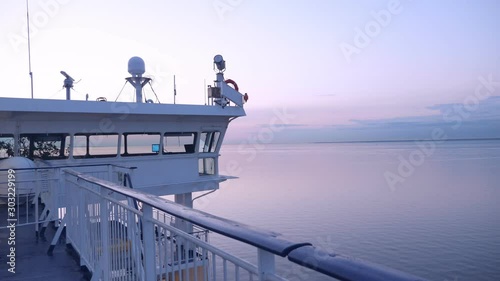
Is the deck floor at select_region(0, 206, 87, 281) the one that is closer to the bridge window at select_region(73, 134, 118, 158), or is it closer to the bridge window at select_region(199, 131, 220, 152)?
the bridge window at select_region(73, 134, 118, 158)

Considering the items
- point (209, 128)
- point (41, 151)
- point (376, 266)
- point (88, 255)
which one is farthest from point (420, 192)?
point (376, 266)

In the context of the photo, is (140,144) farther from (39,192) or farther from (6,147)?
(39,192)

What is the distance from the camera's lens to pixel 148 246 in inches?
116

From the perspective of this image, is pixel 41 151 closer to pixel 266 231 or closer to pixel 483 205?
pixel 266 231

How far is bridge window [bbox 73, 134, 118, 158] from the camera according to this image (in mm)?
11141

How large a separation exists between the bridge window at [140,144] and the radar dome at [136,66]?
91.0 inches

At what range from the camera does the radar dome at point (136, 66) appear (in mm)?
13000

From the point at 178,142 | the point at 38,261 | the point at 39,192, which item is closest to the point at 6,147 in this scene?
the point at 39,192

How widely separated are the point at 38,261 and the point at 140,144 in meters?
6.76

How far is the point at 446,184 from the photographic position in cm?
4269

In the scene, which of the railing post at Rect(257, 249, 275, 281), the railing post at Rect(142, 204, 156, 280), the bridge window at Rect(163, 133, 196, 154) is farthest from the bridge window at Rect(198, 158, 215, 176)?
the railing post at Rect(257, 249, 275, 281)

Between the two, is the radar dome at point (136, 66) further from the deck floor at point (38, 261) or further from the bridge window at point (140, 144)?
the deck floor at point (38, 261)

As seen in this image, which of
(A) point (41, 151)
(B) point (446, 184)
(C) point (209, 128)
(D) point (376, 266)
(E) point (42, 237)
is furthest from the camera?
(B) point (446, 184)

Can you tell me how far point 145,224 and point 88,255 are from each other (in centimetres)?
261
